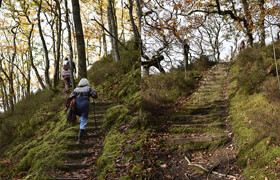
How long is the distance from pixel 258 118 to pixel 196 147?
1.40 metres

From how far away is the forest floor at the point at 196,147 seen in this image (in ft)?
10.7

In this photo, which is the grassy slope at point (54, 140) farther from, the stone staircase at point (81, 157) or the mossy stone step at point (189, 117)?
the mossy stone step at point (189, 117)

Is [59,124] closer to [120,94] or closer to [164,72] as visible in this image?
[120,94]

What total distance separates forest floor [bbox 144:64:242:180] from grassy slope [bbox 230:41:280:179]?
0.66 feet

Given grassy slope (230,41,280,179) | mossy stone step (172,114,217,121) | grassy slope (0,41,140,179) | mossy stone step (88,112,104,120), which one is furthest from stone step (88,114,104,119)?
mossy stone step (172,114,217,121)

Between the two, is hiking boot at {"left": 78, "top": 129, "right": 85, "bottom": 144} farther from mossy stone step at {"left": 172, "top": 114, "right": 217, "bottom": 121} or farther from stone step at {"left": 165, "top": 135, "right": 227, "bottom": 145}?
mossy stone step at {"left": 172, "top": 114, "right": 217, "bottom": 121}

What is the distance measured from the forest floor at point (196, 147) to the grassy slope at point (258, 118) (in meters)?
0.20

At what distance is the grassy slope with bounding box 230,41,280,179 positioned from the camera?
3102 millimetres

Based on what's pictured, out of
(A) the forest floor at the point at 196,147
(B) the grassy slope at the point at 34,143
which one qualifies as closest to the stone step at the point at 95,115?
(B) the grassy slope at the point at 34,143

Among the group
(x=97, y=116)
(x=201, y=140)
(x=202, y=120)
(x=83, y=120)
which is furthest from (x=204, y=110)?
(x=83, y=120)

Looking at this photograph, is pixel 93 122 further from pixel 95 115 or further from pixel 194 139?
pixel 194 139

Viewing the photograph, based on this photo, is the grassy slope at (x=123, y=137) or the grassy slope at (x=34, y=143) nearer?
the grassy slope at (x=34, y=143)

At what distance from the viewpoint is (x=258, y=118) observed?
3752mm

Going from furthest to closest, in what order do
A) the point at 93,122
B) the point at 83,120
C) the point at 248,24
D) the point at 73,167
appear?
the point at 248,24, the point at 93,122, the point at 83,120, the point at 73,167
